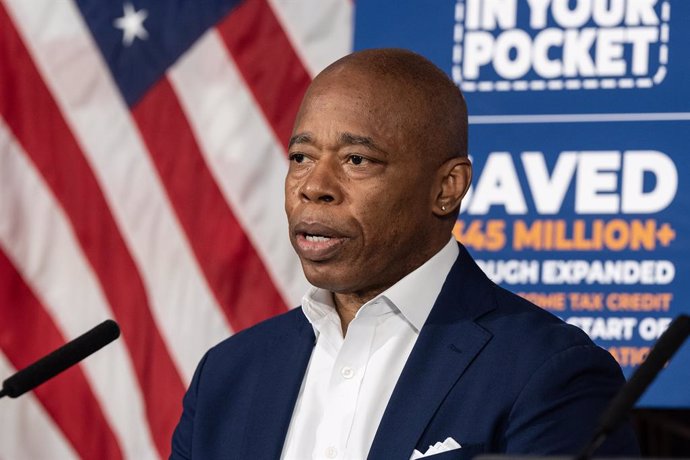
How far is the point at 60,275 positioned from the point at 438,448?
2293 millimetres

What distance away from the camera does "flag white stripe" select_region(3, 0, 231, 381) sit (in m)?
4.07

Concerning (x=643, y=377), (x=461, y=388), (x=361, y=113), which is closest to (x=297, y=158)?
(x=361, y=113)

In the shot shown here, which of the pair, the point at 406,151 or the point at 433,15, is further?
the point at 433,15

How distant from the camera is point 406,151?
7.78ft

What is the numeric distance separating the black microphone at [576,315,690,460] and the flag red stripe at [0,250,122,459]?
9.18ft

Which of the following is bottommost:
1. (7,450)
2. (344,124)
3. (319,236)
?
(7,450)

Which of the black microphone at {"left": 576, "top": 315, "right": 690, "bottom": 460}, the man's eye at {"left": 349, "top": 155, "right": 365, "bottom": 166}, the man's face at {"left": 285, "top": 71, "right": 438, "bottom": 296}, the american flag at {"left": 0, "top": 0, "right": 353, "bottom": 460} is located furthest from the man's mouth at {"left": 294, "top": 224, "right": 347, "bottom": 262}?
the american flag at {"left": 0, "top": 0, "right": 353, "bottom": 460}

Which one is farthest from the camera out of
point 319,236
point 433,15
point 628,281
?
point 433,15

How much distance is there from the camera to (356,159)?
7.68ft

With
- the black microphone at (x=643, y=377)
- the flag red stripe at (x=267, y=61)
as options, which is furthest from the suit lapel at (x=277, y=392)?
the flag red stripe at (x=267, y=61)

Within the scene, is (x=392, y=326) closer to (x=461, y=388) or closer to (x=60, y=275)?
(x=461, y=388)

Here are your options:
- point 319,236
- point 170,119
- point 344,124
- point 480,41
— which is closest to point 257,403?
point 319,236

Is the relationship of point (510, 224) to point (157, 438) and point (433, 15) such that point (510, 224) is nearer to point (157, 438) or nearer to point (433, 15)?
point (433, 15)

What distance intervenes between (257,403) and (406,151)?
540mm
